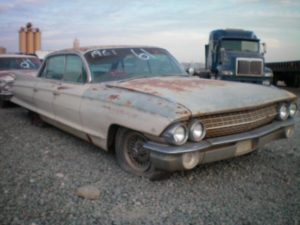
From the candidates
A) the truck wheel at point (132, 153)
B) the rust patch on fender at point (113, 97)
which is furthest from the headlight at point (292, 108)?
the rust patch on fender at point (113, 97)

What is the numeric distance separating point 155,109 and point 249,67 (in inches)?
476

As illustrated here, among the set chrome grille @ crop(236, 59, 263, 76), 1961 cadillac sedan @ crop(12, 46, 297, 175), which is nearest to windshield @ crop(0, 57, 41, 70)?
1961 cadillac sedan @ crop(12, 46, 297, 175)

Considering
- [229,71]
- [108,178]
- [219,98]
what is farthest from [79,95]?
[229,71]

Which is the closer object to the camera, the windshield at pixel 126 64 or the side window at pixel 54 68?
the windshield at pixel 126 64

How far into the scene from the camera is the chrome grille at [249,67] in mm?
14446

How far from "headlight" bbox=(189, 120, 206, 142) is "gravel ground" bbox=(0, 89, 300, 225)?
600 mm

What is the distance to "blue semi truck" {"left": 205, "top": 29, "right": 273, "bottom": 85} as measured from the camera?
14.5 m

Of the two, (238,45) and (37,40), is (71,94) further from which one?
(37,40)

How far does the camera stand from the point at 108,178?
3.94 m

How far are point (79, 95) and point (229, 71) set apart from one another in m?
10.9

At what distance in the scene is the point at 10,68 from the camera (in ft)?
32.8

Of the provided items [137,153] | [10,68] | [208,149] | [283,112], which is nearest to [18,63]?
[10,68]

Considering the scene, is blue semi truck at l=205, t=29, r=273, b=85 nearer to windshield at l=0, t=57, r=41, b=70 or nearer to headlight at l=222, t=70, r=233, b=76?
headlight at l=222, t=70, r=233, b=76

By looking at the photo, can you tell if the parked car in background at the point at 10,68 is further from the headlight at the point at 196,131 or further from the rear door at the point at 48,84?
the headlight at the point at 196,131
